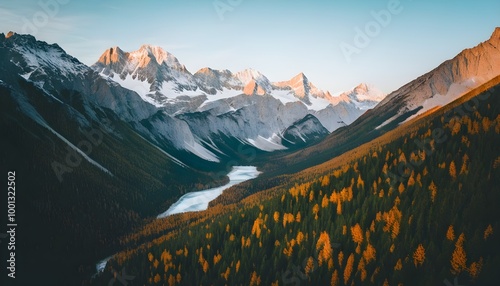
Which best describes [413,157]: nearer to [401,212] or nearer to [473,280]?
[401,212]

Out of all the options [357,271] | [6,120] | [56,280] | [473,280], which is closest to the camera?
[473,280]

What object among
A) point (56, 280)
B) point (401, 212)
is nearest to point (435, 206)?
point (401, 212)

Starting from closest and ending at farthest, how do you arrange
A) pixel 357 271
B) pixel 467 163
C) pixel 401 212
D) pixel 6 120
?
1. pixel 357 271
2. pixel 401 212
3. pixel 467 163
4. pixel 6 120

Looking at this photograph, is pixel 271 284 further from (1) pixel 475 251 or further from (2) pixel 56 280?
(2) pixel 56 280

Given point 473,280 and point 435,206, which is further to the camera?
point 435,206

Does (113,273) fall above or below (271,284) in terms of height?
above

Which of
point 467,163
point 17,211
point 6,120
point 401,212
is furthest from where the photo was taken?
point 6,120

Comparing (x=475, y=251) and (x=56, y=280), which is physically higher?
(x=56, y=280)

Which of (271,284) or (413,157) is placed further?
(413,157)

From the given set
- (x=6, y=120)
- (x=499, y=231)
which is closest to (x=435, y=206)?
(x=499, y=231)

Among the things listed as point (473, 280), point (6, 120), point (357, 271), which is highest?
point (6, 120)
